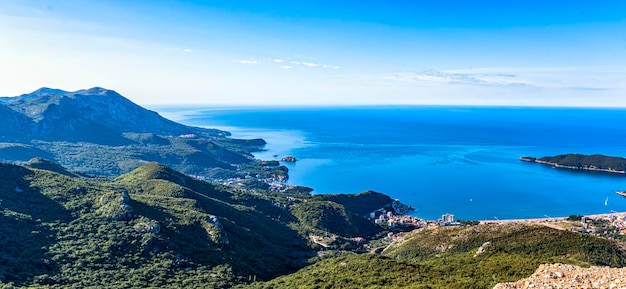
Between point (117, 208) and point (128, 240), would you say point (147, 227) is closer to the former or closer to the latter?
point (128, 240)

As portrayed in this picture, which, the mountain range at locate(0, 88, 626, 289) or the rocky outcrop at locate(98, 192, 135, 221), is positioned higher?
the rocky outcrop at locate(98, 192, 135, 221)

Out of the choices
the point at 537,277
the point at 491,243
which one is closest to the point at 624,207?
the point at 491,243

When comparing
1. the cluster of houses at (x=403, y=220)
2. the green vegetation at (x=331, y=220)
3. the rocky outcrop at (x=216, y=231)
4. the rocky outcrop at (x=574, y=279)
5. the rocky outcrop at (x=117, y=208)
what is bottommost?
the cluster of houses at (x=403, y=220)

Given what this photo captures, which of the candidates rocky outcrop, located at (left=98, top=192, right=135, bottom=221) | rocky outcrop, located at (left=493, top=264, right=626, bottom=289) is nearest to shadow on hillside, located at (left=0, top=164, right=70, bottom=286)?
rocky outcrop, located at (left=98, top=192, right=135, bottom=221)

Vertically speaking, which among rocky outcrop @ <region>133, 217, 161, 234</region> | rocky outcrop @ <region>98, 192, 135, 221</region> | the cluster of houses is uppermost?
rocky outcrop @ <region>98, 192, 135, 221</region>

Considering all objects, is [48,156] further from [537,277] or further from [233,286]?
[537,277]

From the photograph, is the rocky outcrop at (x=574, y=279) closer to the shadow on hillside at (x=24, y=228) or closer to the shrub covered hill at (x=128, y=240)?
the shrub covered hill at (x=128, y=240)

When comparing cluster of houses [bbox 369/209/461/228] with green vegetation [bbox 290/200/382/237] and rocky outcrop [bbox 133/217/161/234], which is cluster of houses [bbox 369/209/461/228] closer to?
green vegetation [bbox 290/200/382/237]

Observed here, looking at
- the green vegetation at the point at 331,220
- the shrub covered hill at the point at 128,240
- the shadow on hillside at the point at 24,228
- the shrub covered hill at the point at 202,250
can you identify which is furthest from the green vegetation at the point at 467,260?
the green vegetation at the point at 331,220
